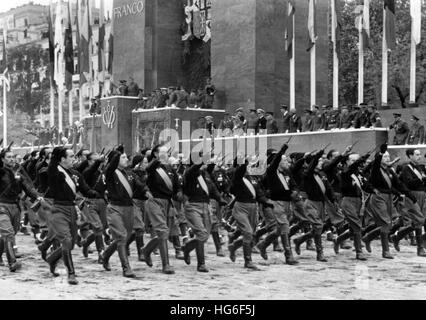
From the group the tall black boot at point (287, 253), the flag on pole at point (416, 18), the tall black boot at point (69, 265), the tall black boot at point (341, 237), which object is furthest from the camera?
the flag on pole at point (416, 18)

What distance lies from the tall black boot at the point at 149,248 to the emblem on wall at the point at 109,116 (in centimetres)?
2009

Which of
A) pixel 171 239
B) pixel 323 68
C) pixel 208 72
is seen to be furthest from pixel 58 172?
pixel 208 72

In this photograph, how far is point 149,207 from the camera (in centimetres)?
1220

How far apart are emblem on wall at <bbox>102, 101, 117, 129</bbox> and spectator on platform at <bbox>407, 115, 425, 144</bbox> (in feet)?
45.5

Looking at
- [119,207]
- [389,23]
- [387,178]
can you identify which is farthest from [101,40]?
[119,207]

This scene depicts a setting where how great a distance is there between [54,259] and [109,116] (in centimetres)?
2161

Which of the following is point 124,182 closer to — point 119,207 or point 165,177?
point 119,207

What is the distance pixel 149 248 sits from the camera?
40.5 ft

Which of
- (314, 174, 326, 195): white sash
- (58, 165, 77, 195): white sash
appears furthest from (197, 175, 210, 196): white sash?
(314, 174, 326, 195): white sash

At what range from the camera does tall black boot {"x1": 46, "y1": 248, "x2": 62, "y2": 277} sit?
36.6 ft

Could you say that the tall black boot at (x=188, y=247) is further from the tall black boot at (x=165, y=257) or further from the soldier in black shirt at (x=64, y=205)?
the soldier in black shirt at (x=64, y=205)

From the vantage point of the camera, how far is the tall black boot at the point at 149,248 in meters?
12.3

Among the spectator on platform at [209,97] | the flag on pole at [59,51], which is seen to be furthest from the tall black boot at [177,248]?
the flag on pole at [59,51]
